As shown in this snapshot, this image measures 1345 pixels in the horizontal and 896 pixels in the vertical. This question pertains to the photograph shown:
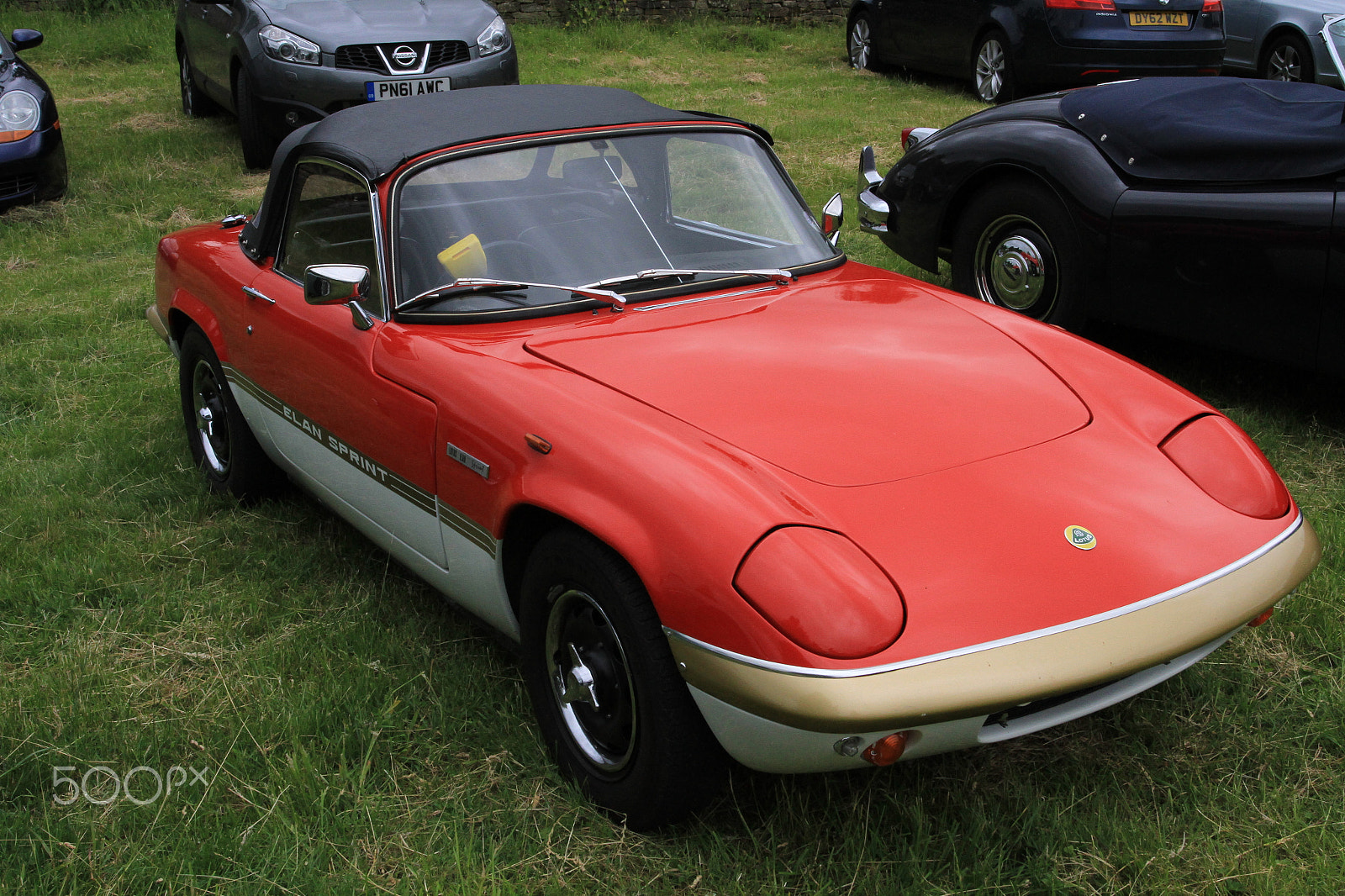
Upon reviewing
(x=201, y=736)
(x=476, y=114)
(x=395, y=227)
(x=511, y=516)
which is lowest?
(x=201, y=736)

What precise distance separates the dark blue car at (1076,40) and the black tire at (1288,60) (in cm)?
106

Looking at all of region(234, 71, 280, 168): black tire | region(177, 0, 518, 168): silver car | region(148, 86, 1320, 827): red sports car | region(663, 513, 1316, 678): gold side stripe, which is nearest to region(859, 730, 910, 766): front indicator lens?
region(148, 86, 1320, 827): red sports car

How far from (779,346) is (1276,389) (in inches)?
109

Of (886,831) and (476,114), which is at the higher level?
(476,114)

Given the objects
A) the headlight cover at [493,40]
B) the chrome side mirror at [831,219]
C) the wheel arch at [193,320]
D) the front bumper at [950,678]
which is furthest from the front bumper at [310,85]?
the front bumper at [950,678]

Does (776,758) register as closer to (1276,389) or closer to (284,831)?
(284,831)

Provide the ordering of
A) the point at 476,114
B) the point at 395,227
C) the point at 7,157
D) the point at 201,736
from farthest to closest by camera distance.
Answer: the point at 7,157, the point at 476,114, the point at 395,227, the point at 201,736

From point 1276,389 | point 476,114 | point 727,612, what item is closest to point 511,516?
point 727,612

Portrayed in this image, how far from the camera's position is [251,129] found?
8.83 meters

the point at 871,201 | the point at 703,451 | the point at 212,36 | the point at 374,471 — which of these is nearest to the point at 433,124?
the point at 374,471

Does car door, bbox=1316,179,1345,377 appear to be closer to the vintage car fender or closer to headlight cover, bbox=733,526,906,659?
the vintage car fender

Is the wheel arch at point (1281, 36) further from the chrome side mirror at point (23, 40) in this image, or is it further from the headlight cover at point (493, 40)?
the chrome side mirror at point (23, 40)

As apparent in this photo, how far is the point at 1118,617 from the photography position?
2.11m

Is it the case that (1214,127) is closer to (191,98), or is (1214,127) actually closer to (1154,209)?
(1154,209)
